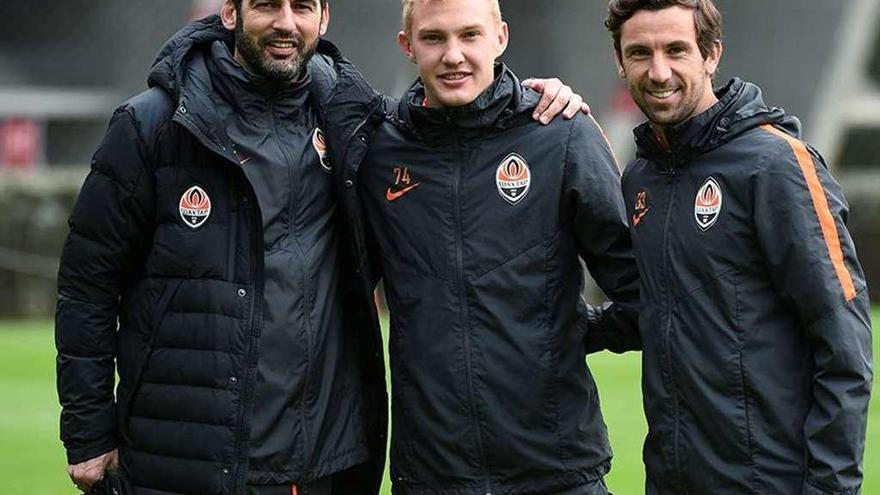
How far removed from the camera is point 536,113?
441 centimetres

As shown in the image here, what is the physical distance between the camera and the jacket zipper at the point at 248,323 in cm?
430

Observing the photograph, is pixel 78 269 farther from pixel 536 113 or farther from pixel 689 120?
pixel 689 120

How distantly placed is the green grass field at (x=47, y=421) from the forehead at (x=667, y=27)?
4.44 m

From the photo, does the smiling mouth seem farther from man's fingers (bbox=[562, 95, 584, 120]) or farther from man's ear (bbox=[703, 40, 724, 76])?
man's ear (bbox=[703, 40, 724, 76])

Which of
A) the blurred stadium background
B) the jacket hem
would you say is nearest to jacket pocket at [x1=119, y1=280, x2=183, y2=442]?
the jacket hem

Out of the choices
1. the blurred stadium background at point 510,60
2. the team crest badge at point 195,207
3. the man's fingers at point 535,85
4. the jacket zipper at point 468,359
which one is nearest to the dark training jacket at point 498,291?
the jacket zipper at point 468,359

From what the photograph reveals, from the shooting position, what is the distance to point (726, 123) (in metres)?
3.98

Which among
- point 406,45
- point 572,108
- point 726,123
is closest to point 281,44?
point 406,45

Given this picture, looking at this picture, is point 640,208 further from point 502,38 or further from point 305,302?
point 305,302

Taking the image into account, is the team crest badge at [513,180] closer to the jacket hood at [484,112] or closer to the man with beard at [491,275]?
the man with beard at [491,275]

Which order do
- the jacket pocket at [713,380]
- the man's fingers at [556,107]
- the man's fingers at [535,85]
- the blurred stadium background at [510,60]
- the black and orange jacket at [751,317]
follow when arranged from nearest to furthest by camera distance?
the black and orange jacket at [751,317] → the jacket pocket at [713,380] → the man's fingers at [556,107] → the man's fingers at [535,85] → the blurred stadium background at [510,60]

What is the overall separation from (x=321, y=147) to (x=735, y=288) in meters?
1.21

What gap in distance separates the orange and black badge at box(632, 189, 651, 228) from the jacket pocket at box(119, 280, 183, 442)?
3.88 ft

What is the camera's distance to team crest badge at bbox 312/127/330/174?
447 centimetres
